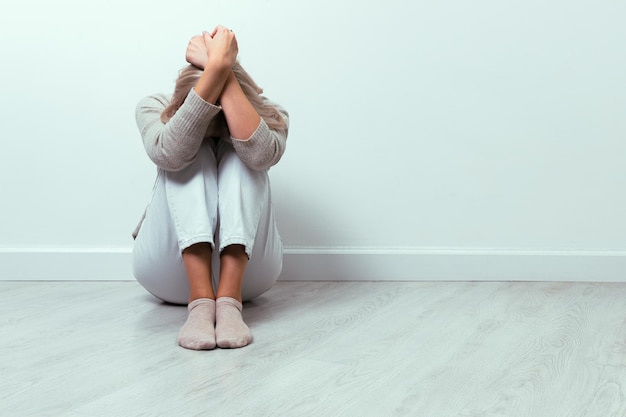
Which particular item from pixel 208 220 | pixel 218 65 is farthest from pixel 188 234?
pixel 218 65

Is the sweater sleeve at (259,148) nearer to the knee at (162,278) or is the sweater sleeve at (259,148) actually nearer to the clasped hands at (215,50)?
the clasped hands at (215,50)

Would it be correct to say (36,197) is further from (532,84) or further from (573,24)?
(573,24)

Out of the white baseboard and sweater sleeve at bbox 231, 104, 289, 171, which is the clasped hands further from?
the white baseboard

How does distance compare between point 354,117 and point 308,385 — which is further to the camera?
point 354,117

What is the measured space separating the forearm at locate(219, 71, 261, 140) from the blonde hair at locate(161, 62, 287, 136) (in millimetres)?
83

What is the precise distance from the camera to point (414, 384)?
53.2 inches

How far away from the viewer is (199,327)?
5.39 feet

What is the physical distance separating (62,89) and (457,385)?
1.75 metres

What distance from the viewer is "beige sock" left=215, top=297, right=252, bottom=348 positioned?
5.25ft

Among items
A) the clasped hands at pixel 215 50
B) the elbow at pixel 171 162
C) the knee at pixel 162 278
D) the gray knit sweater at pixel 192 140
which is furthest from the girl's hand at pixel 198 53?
the knee at pixel 162 278

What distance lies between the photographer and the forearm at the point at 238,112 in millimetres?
1792

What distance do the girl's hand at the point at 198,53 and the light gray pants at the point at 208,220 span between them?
19cm

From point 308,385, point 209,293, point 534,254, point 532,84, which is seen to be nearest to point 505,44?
point 532,84

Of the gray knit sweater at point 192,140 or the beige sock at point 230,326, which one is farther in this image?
the gray knit sweater at point 192,140
